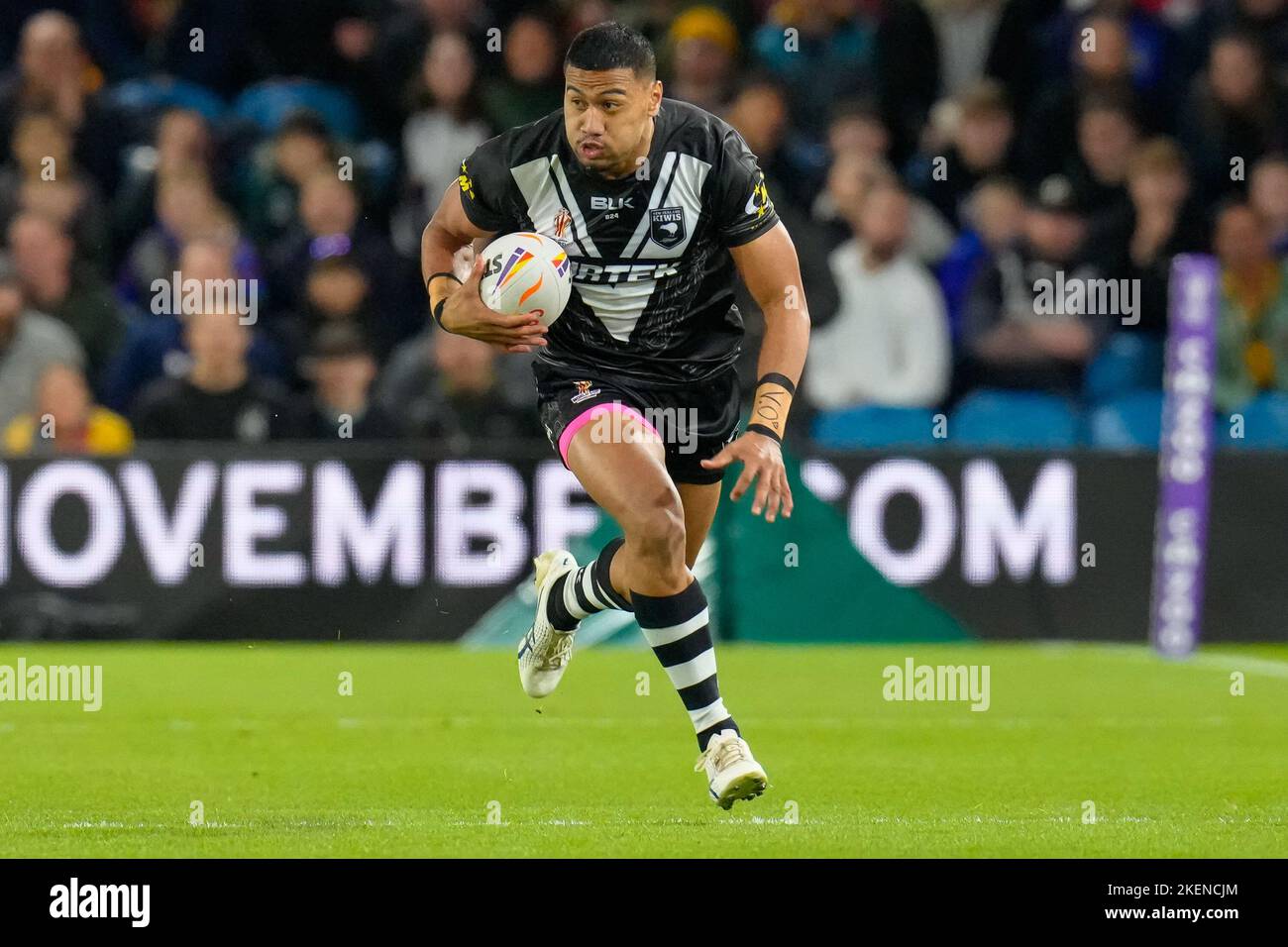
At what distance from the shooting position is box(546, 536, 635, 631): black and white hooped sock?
8094 mm

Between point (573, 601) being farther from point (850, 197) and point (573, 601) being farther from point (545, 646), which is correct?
point (850, 197)

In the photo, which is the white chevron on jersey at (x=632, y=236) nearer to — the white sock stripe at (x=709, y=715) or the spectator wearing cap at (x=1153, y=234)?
the white sock stripe at (x=709, y=715)

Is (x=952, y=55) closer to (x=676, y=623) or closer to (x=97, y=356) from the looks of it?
(x=97, y=356)

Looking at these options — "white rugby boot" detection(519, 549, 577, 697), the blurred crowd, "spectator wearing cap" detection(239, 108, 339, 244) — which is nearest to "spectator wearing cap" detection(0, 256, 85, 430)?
the blurred crowd

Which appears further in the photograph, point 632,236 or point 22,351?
point 22,351

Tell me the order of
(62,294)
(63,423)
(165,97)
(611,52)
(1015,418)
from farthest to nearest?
1. (165,97)
2. (62,294)
3. (1015,418)
4. (63,423)
5. (611,52)

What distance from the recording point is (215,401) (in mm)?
13406

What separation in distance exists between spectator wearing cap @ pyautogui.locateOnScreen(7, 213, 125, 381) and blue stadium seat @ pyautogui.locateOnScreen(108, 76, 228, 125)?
4.15 feet

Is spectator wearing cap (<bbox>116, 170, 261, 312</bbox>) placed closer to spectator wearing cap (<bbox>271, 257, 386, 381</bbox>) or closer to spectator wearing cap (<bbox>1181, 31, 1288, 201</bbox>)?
spectator wearing cap (<bbox>271, 257, 386, 381</bbox>)

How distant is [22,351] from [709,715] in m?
8.02

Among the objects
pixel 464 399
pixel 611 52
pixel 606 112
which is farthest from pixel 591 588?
pixel 464 399

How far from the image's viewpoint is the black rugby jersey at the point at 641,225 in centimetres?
762

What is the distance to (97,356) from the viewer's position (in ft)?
47.0

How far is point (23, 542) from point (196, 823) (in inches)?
237
